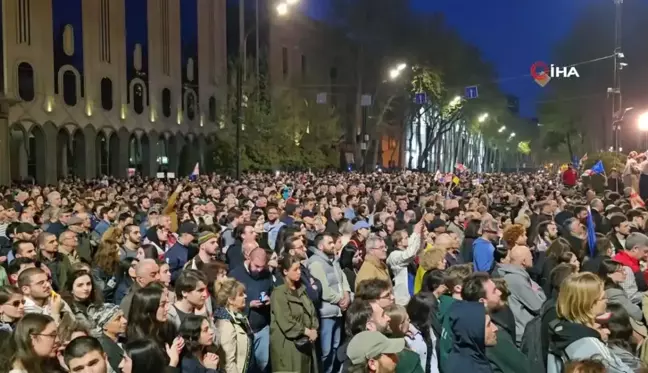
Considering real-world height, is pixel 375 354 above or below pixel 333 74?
below

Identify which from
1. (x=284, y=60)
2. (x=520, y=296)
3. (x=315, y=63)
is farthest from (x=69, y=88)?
(x=520, y=296)

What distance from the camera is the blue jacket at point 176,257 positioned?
9.52 m

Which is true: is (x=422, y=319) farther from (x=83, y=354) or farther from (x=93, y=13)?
(x=93, y=13)

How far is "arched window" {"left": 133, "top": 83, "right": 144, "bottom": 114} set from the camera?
42562 mm

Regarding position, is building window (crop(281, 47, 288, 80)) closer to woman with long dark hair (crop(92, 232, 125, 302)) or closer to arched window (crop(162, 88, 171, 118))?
arched window (crop(162, 88, 171, 118))

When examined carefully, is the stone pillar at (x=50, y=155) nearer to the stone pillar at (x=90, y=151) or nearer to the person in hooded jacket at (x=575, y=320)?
the stone pillar at (x=90, y=151)

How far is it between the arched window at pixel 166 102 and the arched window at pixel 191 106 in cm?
238

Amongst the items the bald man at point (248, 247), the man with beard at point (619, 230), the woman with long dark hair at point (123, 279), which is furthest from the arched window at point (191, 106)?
the woman with long dark hair at point (123, 279)

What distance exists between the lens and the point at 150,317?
573 cm

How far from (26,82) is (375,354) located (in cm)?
3293

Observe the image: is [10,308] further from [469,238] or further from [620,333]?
[469,238]

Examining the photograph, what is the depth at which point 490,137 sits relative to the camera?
93750 mm

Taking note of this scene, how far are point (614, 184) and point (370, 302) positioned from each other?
19054mm

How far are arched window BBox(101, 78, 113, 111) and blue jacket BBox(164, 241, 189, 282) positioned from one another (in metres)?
31.4
